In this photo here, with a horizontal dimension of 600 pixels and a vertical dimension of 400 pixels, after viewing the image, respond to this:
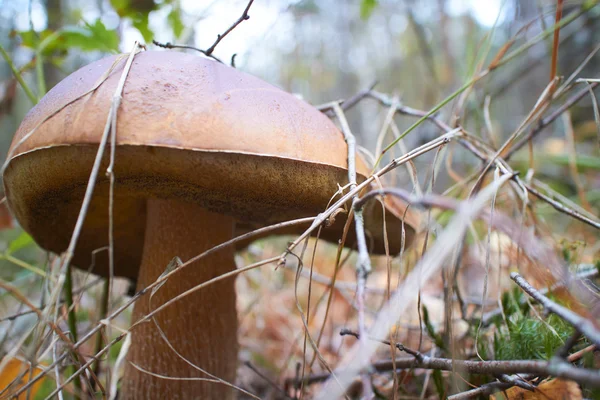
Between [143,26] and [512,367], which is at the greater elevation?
[143,26]

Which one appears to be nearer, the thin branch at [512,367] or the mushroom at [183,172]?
the thin branch at [512,367]

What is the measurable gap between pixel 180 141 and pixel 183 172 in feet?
0.30

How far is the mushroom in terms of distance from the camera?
70 centimetres

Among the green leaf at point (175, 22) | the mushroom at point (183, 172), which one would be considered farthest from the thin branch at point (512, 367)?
the green leaf at point (175, 22)

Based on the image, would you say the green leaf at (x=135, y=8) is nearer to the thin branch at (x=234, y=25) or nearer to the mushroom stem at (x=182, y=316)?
the thin branch at (x=234, y=25)

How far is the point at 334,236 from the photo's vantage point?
4.57 ft

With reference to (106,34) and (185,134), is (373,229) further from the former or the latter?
(106,34)

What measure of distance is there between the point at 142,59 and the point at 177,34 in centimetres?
70

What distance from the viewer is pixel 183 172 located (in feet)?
2.45

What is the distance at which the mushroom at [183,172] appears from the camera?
2.31 feet

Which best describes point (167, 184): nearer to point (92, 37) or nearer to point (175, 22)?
point (92, 37)

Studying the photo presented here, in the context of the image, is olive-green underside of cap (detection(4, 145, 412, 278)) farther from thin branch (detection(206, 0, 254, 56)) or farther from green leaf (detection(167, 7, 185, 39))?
green leaf (detection(167, 7, 185, 39))

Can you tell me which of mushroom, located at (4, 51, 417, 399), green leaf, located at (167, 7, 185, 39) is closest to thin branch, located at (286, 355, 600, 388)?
mushroom, located at (4, 51, 417, 399)

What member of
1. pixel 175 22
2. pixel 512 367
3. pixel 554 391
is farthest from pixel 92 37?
pixel 554 391
